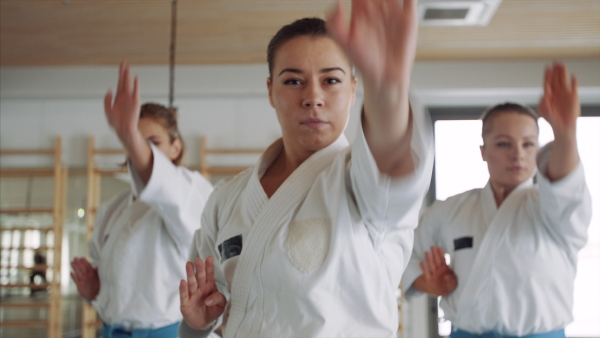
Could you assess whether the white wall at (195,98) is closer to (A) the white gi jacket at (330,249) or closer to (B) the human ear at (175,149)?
(B) the human ear at (175,149)

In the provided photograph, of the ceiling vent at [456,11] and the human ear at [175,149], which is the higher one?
the ceiling vent at [456,11]

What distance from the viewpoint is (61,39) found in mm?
3998

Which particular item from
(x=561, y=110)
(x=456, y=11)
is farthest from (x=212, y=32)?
(x=561, y=110)

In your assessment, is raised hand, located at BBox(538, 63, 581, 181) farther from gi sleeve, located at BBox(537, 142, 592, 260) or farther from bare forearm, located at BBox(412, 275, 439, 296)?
bare forearm, located at BBox(412, 275, 439, 296)

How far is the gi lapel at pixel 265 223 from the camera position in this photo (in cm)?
99

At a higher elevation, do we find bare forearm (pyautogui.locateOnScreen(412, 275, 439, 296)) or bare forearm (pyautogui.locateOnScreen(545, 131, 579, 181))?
bare forearm (pyautogui.locateOnScreen(545, 131, 579, 181))

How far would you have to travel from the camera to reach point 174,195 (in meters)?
1.76

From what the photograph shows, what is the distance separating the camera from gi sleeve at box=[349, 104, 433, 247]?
2.65 feet

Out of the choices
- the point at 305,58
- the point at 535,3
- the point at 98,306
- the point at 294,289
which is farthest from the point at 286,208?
the point at 535,3

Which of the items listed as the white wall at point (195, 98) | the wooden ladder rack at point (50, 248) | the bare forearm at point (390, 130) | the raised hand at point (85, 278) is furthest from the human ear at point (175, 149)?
the wooden ladder rack at point (50, 248)

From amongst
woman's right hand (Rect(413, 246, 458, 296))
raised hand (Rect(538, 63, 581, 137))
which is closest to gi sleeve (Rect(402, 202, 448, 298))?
woman's right hand (Rect(413, 246, 458, 296))

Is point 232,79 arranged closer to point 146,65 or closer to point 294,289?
point 146,65

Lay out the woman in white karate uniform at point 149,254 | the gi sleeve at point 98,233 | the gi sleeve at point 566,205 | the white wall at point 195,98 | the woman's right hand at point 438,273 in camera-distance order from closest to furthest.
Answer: the gi sleeve at point 566,205 < the woman in white karate uniform at point 149,254 < the woman's right hand at point 438,273 < the gi sleeve at point 98,233 < the white wall at point 195,98

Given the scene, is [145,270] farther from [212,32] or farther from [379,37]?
[212,32]
